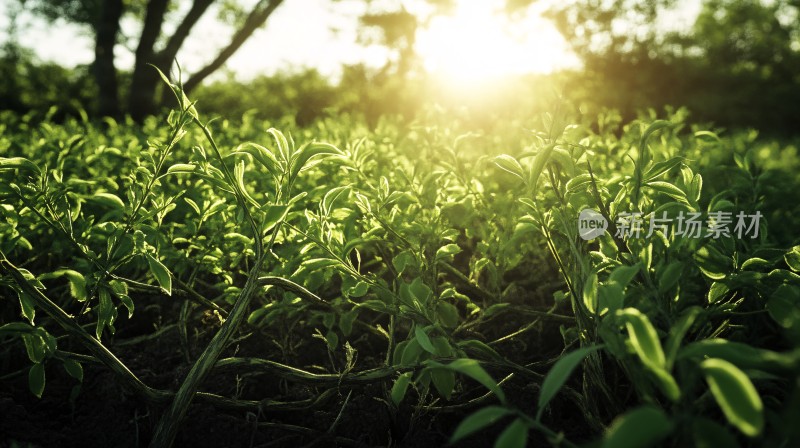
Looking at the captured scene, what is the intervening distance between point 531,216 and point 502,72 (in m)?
13.0

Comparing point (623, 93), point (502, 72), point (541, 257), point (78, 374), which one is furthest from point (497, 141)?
point (623, 93)

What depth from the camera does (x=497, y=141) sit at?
13.0ft

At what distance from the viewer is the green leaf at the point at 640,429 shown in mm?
605

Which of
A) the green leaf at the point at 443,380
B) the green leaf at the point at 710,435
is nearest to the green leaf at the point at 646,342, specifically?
the green leaf at the point at 710,435

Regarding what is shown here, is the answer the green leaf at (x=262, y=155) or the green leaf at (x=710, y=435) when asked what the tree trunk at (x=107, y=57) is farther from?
the green leaf at (x=710, y=435)

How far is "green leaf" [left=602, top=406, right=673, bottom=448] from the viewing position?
1.99 feet

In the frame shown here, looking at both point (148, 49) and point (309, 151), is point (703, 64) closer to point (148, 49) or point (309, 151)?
point (148, 49)

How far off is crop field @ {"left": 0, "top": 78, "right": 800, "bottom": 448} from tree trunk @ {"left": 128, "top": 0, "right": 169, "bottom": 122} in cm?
926

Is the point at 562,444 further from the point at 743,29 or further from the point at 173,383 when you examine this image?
the point at 743,29

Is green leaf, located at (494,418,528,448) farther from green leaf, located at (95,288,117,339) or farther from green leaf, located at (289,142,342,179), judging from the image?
green leaf, located at (95,288,117,339)

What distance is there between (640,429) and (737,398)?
125mm

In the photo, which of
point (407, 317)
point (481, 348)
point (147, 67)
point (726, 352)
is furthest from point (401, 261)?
point (147, 67)

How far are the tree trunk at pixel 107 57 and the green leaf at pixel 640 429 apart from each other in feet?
40.5

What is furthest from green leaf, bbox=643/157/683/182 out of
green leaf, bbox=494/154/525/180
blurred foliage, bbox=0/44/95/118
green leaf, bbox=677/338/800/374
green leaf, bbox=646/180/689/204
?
blurred foliage, bbox=0/44/95/118
